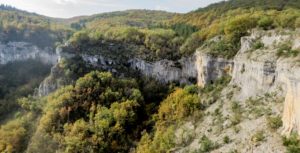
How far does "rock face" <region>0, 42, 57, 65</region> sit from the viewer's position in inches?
5433

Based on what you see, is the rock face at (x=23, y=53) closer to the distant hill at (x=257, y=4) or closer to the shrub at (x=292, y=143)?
the distant hill at (x=257, y=4)

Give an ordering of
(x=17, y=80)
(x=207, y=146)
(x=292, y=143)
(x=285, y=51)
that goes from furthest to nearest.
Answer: (x=17, y=80) → (x=285, y=51) → (x=207, y=146) → (x=292, y=143)

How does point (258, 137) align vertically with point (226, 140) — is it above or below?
above

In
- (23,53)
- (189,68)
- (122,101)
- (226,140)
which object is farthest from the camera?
(23,53)

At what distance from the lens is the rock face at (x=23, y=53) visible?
13800 centimetres

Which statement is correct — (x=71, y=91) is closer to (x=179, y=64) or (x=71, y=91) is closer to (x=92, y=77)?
(x=92, y=77)

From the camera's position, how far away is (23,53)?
142 meters

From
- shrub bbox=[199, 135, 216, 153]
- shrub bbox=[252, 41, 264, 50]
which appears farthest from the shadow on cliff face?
shrub bbox=[199, 135, 216, 153]

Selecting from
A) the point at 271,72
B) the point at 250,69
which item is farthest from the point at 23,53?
the point at 271,72

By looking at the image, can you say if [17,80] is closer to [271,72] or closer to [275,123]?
[271,72]

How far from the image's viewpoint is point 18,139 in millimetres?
73812

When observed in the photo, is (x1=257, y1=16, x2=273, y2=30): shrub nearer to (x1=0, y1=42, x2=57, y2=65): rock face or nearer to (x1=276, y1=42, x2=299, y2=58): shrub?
(x1=276, y1=42, x2=299, y2=58): shrub

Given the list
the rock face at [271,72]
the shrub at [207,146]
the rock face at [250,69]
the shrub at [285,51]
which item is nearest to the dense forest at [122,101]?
the shrub at [207,146]

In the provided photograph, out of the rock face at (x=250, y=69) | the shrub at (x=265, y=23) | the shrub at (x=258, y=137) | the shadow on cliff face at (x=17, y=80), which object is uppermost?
the shrub at (x=265, y=23)
